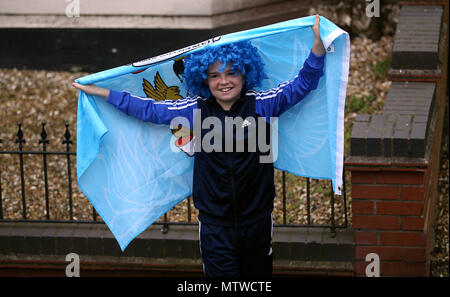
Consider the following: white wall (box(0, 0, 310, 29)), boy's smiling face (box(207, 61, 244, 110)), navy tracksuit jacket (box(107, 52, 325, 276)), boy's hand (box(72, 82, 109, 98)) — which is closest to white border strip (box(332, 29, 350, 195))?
navy tracksuit jacket (box(107, 52, 325, 276))

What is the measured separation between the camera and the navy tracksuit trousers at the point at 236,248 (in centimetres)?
472

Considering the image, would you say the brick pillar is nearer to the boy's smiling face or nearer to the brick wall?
the brick wall

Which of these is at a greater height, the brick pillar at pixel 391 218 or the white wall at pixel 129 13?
the white wall at pixel 129 13

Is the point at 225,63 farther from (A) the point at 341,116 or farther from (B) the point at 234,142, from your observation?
(A) the point at 341,116

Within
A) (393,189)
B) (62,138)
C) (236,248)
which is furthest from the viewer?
(62,138)

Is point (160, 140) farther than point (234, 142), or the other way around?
point (160, 140)

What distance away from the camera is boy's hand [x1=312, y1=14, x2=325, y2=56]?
4.53m

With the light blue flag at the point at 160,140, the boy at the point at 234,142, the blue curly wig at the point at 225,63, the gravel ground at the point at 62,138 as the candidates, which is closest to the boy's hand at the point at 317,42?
the boy at the point at 234,142

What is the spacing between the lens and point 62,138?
791cm

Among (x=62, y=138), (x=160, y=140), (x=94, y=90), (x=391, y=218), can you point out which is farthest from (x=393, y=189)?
(x=62, y=138)

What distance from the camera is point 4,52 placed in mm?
9391

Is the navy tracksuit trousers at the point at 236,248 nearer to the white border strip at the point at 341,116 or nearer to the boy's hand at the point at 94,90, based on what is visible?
the white border strip at the point at 341,116

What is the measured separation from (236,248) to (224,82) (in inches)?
38.6

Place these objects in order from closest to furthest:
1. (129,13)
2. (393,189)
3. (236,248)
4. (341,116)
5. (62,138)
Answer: (236,248), (341,116), (393,189), (62,138), (129,13)
